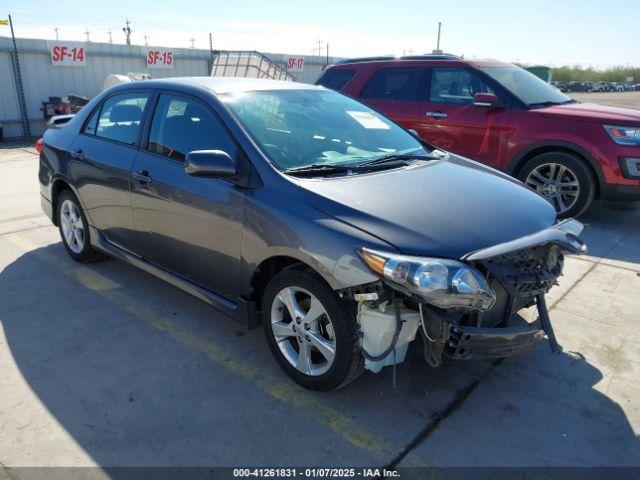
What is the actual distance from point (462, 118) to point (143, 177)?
4566mm

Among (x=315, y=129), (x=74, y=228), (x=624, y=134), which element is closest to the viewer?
(x=315, y=129)

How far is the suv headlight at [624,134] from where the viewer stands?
19.0 feet

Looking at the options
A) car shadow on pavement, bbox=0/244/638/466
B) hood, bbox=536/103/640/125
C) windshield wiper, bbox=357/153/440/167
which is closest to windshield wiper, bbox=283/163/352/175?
windshield wiper, bbox=357/153/440/167

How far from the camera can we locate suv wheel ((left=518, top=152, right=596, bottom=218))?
6.09 meters

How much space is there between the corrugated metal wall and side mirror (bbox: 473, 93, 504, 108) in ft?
43.7

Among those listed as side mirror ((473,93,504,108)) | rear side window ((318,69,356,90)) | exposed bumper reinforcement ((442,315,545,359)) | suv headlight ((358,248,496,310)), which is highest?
rear side window ((318,69,356,90))

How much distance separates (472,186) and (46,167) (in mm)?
4061

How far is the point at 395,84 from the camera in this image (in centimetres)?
752

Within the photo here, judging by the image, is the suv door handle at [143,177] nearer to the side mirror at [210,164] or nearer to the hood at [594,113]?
the side mirror at [210,164]

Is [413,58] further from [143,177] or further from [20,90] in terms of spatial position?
[20,90]

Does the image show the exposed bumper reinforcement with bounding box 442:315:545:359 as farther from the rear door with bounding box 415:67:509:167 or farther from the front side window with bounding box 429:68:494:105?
the front side window with bounding box 429:68:494:105

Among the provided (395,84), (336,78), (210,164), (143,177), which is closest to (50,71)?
(336,78)

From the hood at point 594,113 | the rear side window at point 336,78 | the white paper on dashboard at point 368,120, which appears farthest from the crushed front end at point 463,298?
the rear side window at point 336,78

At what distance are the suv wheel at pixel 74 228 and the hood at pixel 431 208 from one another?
276cm
